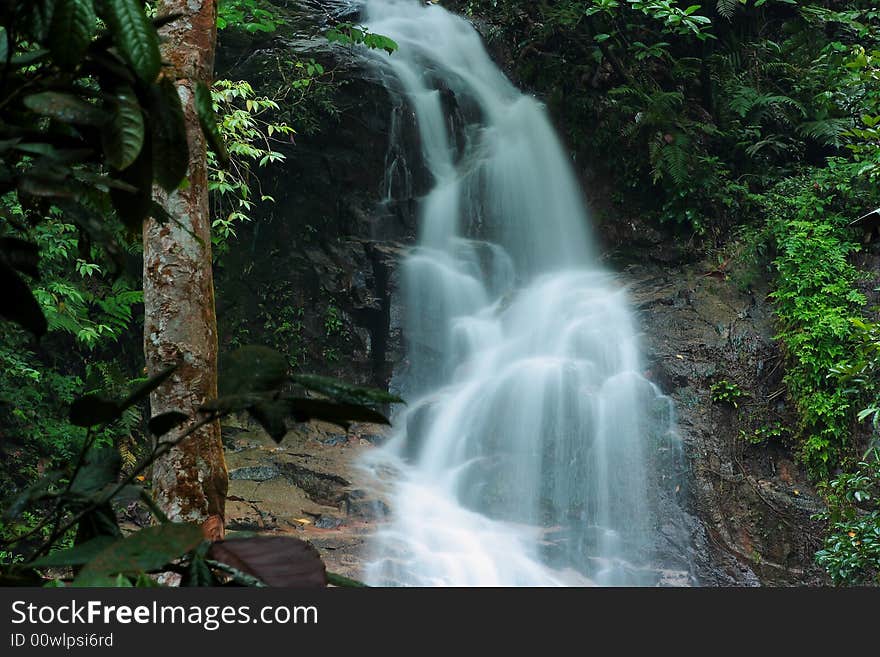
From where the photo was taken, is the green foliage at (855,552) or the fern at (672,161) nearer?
the green foliage at (855,552)

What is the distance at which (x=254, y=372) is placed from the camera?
1.06 metres

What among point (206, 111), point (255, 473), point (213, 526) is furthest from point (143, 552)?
point (255, 473)

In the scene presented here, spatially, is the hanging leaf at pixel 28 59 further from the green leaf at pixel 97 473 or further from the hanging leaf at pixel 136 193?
A: the green leaf at pixel 97 473

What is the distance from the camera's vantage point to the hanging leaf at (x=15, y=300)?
3.40 feet

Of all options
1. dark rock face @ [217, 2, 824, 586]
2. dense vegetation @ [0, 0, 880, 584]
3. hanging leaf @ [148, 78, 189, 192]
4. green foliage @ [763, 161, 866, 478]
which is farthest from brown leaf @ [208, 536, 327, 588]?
green foliage @ [763, 161, 866, 478]

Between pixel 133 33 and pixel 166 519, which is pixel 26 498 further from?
pixel 133 33

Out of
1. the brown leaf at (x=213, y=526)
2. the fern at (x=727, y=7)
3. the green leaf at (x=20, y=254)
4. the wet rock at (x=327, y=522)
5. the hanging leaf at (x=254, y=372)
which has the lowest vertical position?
the hanging leaf at (x=254, y=372)

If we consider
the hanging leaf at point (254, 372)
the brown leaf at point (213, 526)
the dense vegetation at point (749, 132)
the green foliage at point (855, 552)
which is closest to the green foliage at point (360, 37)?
the dense vegetation at point (749, 132)

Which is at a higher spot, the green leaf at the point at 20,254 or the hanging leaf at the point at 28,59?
the hanging leaf at the point at 28,59

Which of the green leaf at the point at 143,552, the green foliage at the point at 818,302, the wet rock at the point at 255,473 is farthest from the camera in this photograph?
the green foliage at the point at 818,302

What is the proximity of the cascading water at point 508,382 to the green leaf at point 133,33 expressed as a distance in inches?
231

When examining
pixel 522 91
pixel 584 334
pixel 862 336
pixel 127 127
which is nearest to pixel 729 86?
pixel 522 91

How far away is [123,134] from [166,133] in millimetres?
88

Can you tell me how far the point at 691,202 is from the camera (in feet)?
33.6
